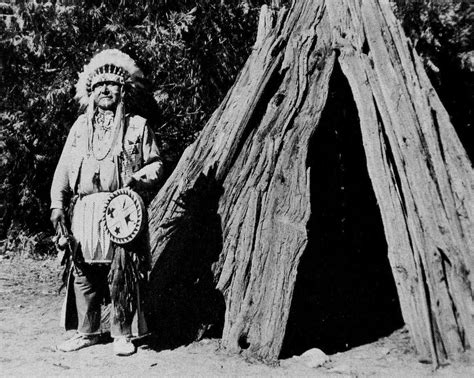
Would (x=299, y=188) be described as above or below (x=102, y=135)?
below

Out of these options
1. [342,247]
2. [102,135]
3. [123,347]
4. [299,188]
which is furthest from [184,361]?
[342,247]

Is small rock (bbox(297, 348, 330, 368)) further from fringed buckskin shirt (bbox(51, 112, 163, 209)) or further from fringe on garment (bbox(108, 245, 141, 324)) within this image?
fringed buckskin shirt (bbox(51, 112, 163, 209))

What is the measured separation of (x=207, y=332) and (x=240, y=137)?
163 cm

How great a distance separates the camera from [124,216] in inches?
183

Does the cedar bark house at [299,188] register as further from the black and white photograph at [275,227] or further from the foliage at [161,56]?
the foliage at [161,56]

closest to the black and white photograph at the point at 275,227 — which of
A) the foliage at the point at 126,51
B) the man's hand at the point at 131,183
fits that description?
the man's hand at the point at 131,183

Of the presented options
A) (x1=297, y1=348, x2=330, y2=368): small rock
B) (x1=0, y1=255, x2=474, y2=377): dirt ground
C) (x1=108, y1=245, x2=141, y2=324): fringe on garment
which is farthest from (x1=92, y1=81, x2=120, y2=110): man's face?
(x1=297, y1=348, x2=330, y2=368): small rock

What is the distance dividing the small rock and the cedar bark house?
0.76 feet

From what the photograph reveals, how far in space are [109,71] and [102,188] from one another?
88 centimetres

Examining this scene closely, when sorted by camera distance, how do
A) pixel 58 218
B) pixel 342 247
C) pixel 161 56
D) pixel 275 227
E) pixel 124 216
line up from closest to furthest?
pixel 124 216, pixel 58 218, pixel 275 227, pixel 342 247, pixel 161 56

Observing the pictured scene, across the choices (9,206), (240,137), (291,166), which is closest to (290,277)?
(291,166)

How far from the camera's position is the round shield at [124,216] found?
464 cm

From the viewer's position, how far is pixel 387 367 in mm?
4605

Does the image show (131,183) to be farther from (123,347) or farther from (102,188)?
(123,347)
